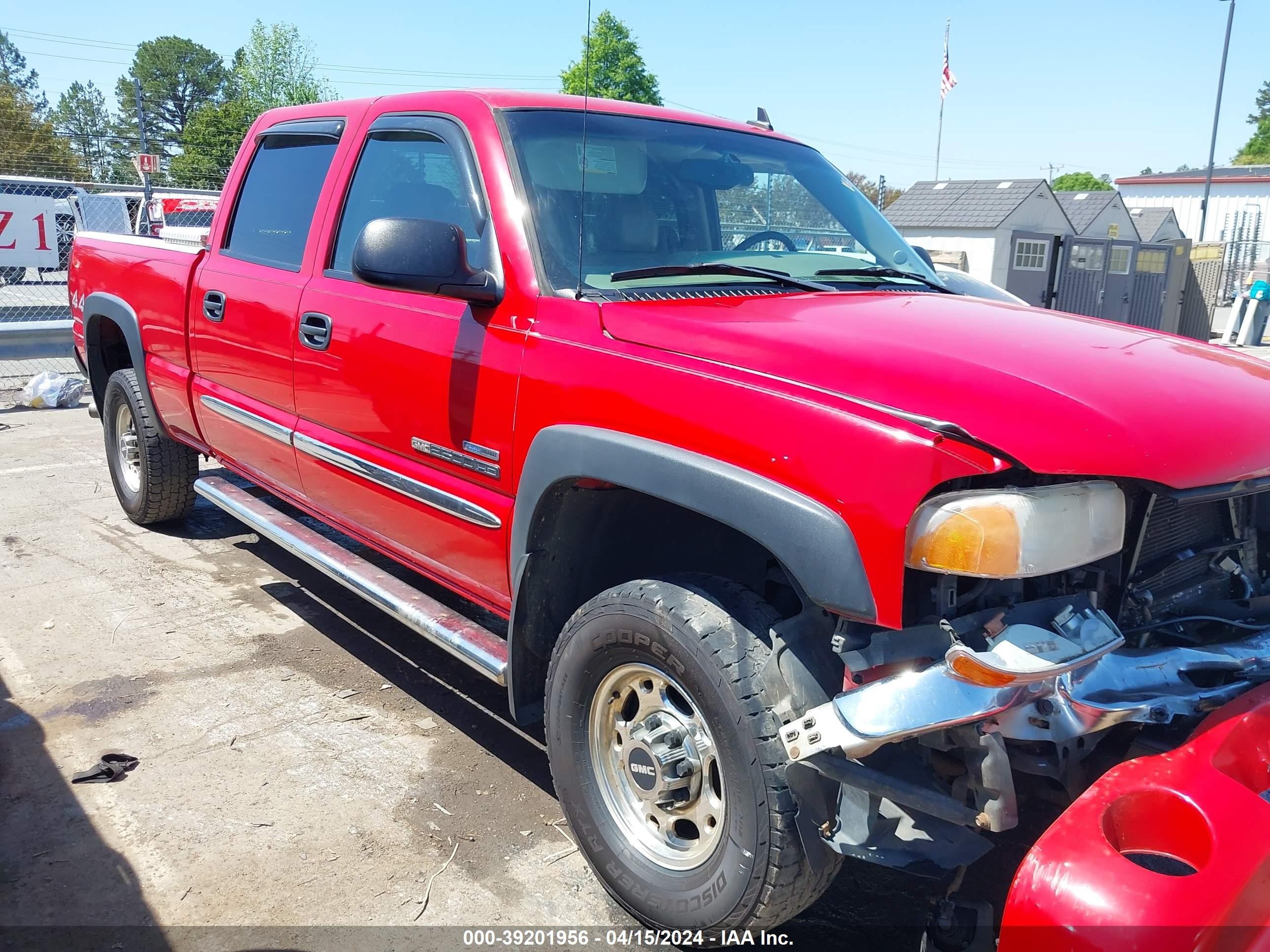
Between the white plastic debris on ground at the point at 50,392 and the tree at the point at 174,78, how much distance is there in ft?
274

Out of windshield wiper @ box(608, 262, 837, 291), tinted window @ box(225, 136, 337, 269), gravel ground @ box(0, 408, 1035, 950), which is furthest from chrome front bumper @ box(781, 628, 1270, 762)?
tinted window @ box(225, 136, 337, 269)

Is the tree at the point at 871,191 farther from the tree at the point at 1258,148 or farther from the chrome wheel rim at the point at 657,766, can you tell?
the tree at the point at 1258,148

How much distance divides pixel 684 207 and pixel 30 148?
4293 cm

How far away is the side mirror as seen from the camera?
2652mm

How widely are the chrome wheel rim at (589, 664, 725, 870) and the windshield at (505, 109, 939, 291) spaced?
3.66 feet

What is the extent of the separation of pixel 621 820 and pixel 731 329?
128 cm

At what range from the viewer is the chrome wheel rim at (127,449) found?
555 centimetres

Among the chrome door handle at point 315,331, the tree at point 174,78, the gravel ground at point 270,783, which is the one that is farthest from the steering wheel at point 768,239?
the tree at point 174,78

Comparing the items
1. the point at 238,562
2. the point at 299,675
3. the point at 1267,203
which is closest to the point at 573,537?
the point at 299,675

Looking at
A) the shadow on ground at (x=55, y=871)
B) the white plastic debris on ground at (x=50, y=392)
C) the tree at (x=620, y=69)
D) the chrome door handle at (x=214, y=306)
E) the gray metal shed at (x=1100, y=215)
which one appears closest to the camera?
the shadow on ground at (x=55, y=871)

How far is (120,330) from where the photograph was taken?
18.6 ft

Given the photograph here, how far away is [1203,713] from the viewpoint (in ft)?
6.70

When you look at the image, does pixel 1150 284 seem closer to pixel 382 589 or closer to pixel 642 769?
pixel 382 589

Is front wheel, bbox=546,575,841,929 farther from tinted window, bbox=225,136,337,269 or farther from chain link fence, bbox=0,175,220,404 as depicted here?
chain link fence, bbox=0,175,220,404
